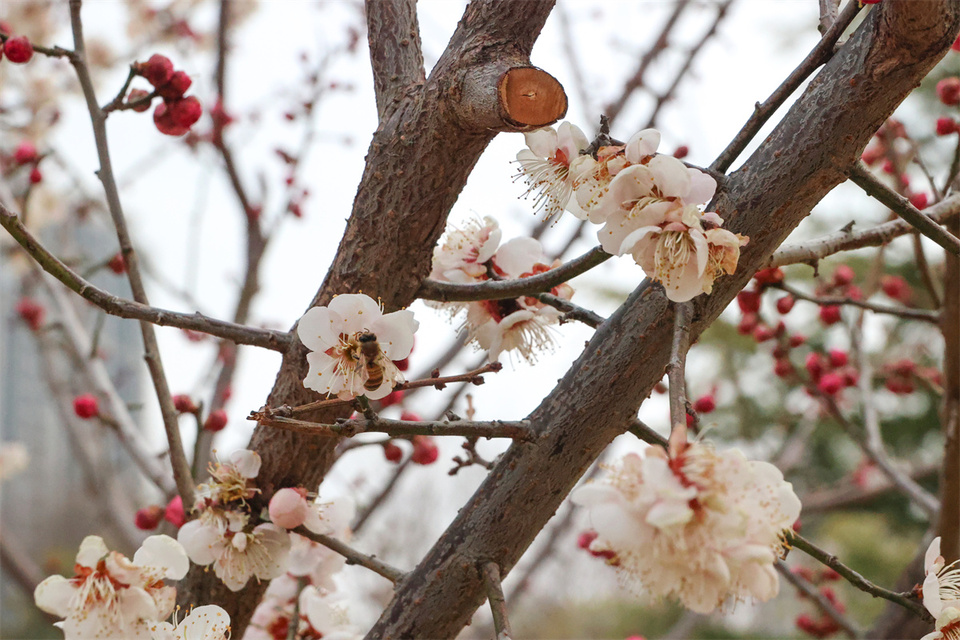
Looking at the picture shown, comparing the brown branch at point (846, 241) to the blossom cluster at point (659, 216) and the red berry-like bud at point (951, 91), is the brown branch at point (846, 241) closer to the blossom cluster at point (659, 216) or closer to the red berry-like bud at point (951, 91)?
the blossom cluster at point (659, 216)

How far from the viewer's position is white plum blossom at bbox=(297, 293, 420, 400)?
90cm

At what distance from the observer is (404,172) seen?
1.00 metres

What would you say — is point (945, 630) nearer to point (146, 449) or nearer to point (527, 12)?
point (527, 12)

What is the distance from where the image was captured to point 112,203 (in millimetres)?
1236

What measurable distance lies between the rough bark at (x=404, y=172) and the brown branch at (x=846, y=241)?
405mm

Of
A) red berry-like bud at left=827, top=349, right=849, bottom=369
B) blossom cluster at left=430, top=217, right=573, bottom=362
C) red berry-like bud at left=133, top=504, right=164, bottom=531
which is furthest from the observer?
red berry-like bud at left=827, top=349, right=849, bottom=369

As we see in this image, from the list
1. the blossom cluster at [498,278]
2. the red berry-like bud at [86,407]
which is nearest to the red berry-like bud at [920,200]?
the blossom cluster at [498,278]

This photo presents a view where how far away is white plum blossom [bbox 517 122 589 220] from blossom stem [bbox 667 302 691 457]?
184 mm

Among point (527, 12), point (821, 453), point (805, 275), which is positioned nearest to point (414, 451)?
point (527, 12)

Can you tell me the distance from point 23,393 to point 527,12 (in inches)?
422

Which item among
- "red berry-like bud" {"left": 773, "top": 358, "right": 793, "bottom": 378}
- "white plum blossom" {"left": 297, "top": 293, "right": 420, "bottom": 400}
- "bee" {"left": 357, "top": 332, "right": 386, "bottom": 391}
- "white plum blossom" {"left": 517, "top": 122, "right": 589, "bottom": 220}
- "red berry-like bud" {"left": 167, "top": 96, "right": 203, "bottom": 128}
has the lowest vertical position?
"bee" {"left": 357, "top": 332, "right": 386, "bottom": 391}

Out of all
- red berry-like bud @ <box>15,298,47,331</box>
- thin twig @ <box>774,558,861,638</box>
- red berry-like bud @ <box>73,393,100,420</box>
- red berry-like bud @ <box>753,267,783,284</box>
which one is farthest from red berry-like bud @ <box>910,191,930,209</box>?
red berry-like bud @ <box>15,298,47,331</box>

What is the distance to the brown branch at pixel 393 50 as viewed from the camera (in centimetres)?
107

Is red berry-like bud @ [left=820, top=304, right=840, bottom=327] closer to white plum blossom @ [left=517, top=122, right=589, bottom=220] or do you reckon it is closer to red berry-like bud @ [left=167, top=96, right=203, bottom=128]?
white plum blossom @ [left=517, top=122, right=589, bottom=220]
